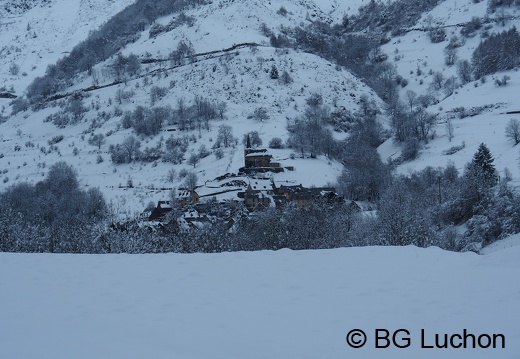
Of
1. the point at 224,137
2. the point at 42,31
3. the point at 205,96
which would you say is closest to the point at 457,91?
the point at 224,137

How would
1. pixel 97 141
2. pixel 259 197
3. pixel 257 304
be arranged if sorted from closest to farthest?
pixel 257 304, pixel 259 197, pixel 97 141

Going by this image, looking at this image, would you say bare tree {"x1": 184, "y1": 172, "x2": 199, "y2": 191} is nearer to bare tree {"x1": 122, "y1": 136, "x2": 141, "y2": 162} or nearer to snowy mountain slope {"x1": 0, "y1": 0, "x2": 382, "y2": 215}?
snowy mountain slope {"x1": 0, "y1": 0, "x2": 382, "y2": 215}

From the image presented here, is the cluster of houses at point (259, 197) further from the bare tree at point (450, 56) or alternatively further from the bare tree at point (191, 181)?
the bare tree at point (450, 56)

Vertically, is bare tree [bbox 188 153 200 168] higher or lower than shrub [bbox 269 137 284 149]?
lower

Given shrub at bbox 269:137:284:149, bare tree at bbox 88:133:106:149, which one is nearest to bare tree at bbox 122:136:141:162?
bare tree at bbox 88:133:106:149

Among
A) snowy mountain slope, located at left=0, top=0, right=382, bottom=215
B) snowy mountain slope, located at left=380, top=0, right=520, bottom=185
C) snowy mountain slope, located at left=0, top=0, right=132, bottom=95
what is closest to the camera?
snowy mountain slope, located at left=380, top=0, right=520, bottom=185

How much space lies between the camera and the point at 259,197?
126ft

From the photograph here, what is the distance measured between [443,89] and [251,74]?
95.6ft

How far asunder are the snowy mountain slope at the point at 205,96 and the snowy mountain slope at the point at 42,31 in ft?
65.0

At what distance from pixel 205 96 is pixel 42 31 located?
66.0 m

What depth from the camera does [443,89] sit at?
6750 cm

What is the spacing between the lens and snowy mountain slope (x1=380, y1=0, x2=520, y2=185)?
45.1m

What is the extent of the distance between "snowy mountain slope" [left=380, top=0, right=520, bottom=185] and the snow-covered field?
2868 cm

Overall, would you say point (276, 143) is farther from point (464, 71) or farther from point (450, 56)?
point (450, 56)
